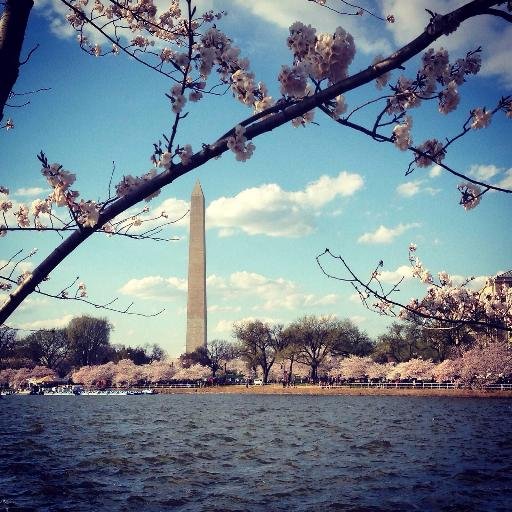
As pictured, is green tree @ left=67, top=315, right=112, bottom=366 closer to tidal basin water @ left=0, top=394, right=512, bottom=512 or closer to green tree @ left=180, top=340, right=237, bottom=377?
green tree @ left=180, top=340, right=237, bottom=377

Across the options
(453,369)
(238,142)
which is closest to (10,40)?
(238,142)

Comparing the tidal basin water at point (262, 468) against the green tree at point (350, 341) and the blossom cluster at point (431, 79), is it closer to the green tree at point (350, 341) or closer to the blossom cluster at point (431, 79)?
the blossom cluster at point (431, 79)

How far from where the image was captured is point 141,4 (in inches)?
221

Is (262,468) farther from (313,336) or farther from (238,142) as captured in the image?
(313,336)

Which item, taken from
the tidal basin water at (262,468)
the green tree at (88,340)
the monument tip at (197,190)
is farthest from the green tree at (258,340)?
the tidal basin water at (262,468)

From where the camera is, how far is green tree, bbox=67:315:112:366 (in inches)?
3344

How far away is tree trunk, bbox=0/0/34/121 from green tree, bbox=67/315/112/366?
8865cm

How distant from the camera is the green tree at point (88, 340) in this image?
8494cm

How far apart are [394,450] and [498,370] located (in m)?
32.8

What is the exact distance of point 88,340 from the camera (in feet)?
282

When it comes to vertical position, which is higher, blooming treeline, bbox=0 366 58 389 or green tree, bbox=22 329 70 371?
green tree, bbox=22 329 70 371

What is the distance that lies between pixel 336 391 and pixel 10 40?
5306 centimetres

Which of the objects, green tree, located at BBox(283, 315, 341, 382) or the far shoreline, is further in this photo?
green tree, located at BBox(283, 315, 341, 382)

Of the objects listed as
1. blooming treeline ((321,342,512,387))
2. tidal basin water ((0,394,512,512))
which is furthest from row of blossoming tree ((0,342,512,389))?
tidal basin water ((0,394,512,512))
